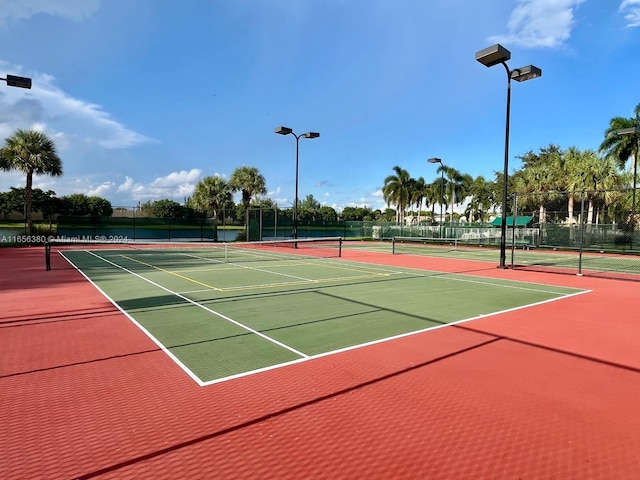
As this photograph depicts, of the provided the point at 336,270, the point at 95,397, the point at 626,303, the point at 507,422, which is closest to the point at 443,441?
the point at 507,422

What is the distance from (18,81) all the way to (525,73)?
17749 mm

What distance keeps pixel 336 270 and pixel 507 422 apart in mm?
12698

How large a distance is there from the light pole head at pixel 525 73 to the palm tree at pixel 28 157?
32.5 m

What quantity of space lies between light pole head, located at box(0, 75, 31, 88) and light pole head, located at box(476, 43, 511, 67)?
15.4 metres

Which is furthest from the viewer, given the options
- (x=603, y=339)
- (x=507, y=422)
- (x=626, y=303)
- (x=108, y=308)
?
(x=626, y=303)

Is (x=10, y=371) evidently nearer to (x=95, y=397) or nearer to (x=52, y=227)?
(x=95, y=397)

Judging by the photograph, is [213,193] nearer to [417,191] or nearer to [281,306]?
[417,191]

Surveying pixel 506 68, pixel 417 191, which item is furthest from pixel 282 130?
pixel 417 191

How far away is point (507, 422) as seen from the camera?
3877mm

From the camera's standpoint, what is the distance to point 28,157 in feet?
100

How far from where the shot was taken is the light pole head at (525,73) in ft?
50.3

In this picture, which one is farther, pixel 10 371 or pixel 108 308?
pixel 108 308

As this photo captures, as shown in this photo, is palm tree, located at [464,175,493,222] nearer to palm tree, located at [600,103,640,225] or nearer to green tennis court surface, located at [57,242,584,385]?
palm tree, located at [600,103,640,225]

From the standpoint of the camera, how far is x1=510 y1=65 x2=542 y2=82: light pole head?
15.3 m
